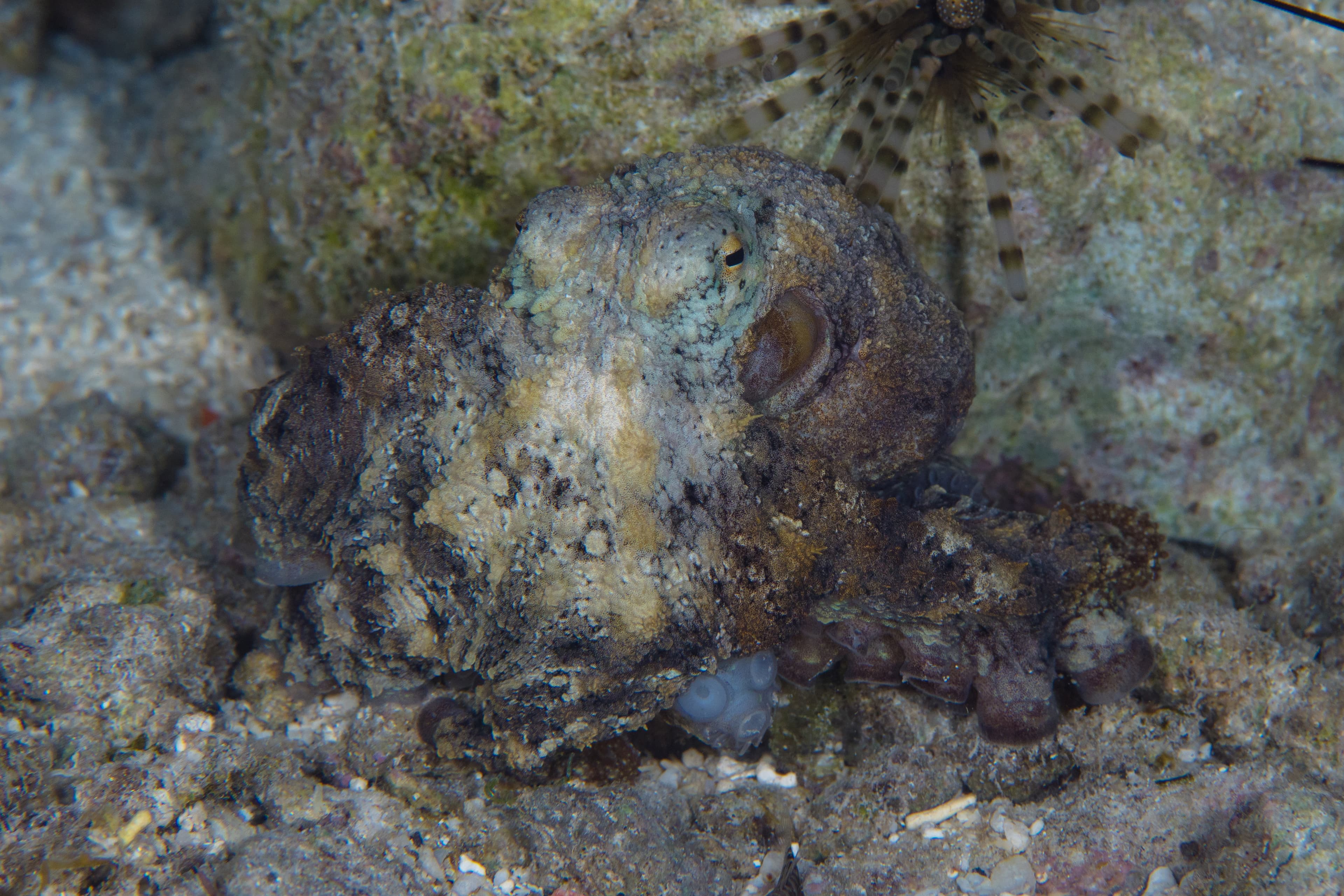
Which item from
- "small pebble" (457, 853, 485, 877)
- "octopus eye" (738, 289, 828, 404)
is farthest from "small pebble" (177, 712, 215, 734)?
"octopus eye" (738, 289, 828, 404)

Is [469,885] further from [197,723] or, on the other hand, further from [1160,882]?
[1160,882]

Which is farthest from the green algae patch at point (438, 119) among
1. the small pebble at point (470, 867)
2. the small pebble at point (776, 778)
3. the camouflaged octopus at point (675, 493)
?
the small pebble at point (776, 778)

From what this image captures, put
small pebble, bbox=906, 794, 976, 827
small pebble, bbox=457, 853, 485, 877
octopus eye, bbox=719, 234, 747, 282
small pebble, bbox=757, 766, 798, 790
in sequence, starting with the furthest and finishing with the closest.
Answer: small pebble, bbox=757, 766, 798, 790
small pebble, bbox=906, 794, 976, 827
small pebble, bbox=457, 853, 485, 877
octopus eye, bbox=719, 234, 747, 282

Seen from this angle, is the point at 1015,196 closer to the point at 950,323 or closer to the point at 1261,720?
the point at 950,323

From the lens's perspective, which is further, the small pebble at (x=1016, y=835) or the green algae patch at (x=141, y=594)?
the green algae patch at (x=141, y=594)

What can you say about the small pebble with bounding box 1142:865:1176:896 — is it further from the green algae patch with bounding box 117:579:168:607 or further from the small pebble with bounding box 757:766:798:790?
the green algae patch with bounding box 117:579:168:607

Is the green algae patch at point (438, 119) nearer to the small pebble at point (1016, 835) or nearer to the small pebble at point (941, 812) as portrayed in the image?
the small pebble at point (941, 812)

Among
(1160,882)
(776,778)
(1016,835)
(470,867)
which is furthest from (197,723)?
(1160,882)
